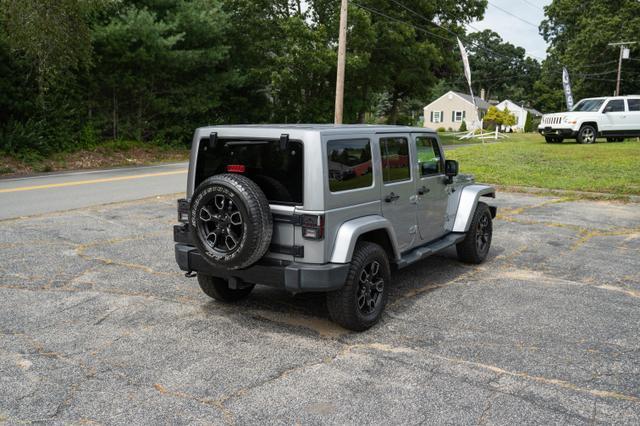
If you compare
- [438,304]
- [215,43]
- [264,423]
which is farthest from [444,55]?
[264,423]

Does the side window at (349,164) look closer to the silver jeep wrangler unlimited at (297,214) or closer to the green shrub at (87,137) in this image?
the silver jeep wrangler unlimited at (297,214)

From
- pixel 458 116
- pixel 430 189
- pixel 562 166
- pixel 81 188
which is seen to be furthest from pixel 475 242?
pixel 458 116

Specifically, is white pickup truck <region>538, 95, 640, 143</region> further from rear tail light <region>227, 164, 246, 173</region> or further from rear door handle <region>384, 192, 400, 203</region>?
rear tail light <region>227, 164, 246, 173</region>

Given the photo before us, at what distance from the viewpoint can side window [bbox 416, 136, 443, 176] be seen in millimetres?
6090

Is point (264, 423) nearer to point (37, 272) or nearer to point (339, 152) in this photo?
point (339, 152)

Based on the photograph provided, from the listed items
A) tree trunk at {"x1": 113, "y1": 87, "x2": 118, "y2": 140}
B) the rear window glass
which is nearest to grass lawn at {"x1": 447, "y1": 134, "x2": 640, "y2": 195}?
the rear window glass

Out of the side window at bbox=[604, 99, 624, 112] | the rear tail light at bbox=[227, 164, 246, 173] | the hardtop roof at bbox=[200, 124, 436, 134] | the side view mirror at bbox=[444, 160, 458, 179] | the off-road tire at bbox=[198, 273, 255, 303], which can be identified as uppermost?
the side window at bbox=[604, 99, 624, 112]

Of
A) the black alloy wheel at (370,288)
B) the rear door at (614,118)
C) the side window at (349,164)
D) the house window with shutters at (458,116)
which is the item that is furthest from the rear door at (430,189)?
the house window with shutters at (458,116)

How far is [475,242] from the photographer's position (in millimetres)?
6895

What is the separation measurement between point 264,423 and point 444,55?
3831 centimetres

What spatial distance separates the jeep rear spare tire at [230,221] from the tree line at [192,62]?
636 inches

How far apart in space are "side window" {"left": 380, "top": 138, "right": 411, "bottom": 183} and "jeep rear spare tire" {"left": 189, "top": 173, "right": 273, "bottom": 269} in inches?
54.1

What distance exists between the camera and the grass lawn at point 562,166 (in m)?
13.6

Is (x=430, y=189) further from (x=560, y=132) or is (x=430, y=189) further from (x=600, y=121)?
(x=600, y=121)
